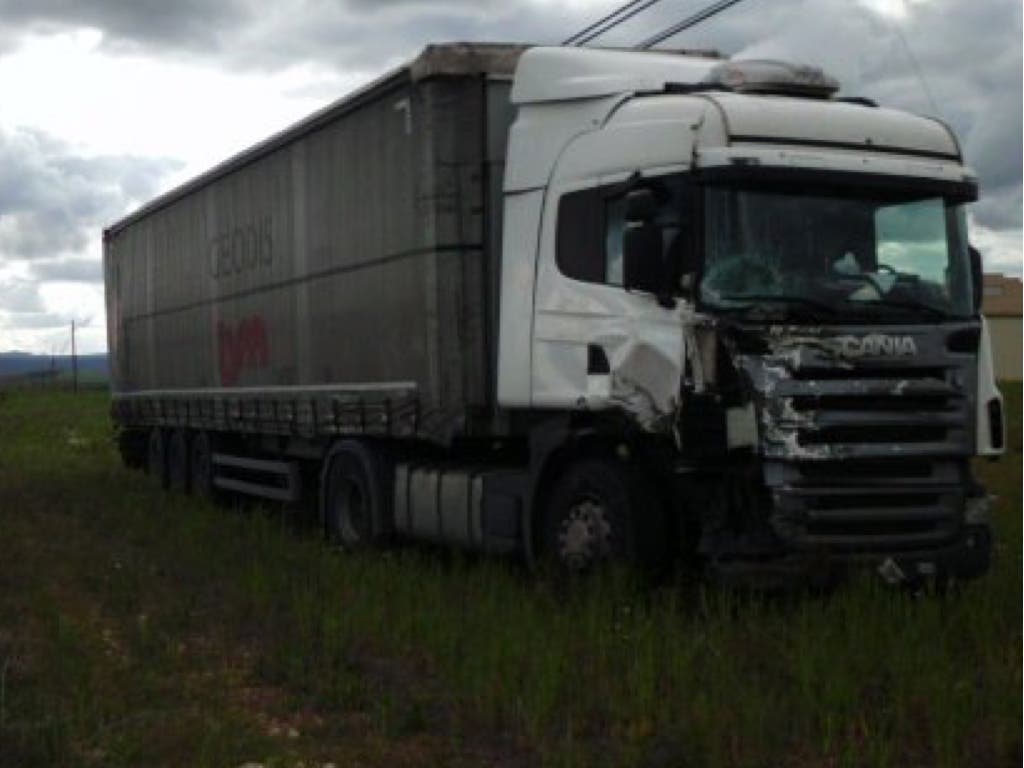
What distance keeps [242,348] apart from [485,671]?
865 cm

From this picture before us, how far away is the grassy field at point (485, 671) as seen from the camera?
5906 mm

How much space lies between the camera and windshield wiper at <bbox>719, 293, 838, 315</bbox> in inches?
319

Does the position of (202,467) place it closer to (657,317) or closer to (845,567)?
(657,317)

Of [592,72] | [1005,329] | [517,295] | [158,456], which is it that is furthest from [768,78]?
[1005,329]

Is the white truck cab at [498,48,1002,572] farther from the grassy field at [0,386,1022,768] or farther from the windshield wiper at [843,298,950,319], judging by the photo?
the grassy field at [0,386,1022,768]

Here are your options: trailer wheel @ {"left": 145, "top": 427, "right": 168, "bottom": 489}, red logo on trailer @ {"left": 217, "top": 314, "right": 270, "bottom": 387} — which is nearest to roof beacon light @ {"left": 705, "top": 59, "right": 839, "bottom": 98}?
red logo on trailer @ {"left": 217, "top": 314, "right": 270, "bottom": 387}

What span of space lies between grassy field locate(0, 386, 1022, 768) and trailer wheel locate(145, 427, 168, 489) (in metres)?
7.98

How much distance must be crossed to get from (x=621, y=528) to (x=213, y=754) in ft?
10.9

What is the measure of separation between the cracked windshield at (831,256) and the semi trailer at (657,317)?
0.01 m

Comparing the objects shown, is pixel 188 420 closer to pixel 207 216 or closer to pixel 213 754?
pixel 207 216

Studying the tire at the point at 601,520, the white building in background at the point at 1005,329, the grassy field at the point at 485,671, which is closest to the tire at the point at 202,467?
the grassy field at the point at 485,671

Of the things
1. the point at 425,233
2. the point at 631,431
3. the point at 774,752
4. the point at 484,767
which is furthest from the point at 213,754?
the point at 425,233

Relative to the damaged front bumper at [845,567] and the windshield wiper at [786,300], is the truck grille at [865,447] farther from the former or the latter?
the windshield wiper at [786,300]

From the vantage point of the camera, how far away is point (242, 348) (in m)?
15.0
